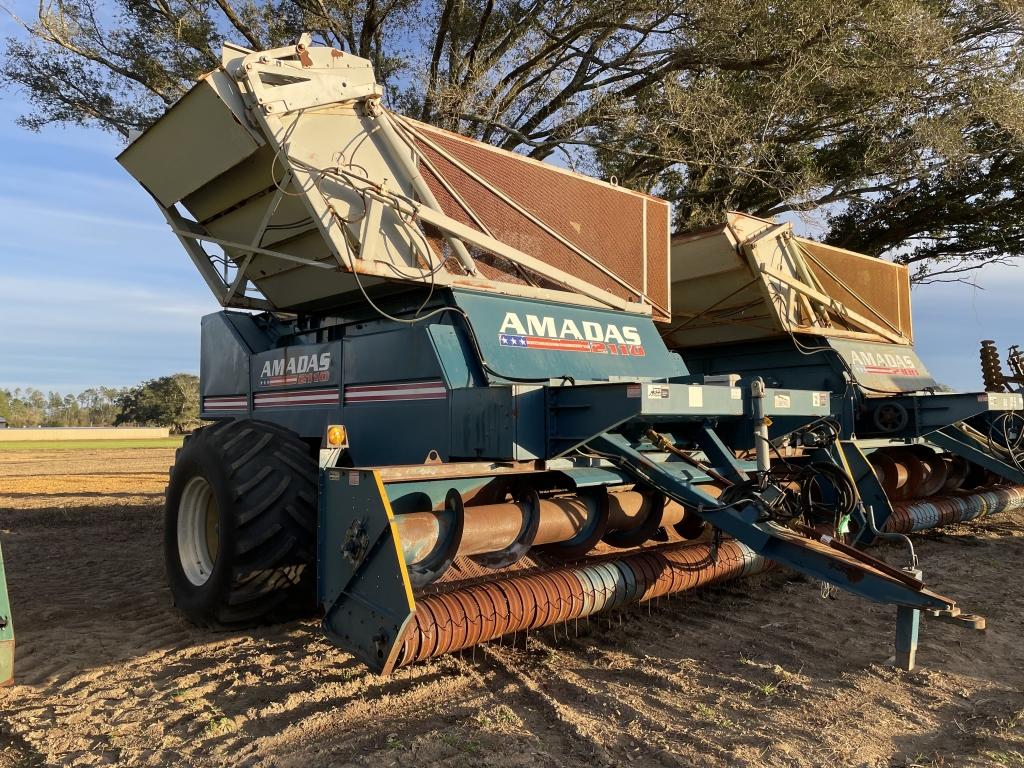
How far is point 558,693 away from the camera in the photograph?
320cm

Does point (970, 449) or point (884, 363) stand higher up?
point (884, 363)

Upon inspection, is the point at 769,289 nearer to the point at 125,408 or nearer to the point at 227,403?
the point at 227,403

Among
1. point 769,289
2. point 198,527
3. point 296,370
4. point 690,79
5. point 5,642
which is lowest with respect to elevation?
point 5,642

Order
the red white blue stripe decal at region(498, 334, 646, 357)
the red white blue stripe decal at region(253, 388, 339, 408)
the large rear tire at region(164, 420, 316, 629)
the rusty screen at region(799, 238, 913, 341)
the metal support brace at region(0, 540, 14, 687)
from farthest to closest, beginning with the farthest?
the rusty screen at region(799, 238, 913, 341), the red white blue stripe decal at region(253, 388, 339, 408), the red white blue stripe decal at region(498, 334, 646, 357), the large rear tire at region(164, 420, 316, 629), the metal support brace at region(0, 540, 14, 687)

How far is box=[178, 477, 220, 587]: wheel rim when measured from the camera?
4.34m

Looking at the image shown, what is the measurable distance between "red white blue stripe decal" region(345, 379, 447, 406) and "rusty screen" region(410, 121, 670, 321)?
883mm

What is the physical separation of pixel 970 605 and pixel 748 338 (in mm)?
3505

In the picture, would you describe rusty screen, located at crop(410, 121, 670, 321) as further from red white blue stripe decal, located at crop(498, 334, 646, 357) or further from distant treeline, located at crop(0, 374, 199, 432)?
distant treeline, located at crop(0, 374, 199, 432)

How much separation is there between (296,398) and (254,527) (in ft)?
5.09

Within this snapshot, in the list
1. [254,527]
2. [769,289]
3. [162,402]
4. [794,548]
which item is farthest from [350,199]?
[162,402]

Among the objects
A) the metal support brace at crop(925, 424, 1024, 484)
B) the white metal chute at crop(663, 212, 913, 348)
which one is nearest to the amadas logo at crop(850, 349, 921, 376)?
the white metal chute at crop(663, 212, 913, 348)

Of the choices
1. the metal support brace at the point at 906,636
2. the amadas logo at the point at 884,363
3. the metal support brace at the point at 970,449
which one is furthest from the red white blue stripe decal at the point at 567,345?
the metal support brace at the point at 970,449

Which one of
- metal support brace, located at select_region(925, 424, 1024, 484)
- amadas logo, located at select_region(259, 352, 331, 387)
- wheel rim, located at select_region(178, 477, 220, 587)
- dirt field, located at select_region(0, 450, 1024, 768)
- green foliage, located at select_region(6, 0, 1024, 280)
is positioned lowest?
dirt field, located at select_region(0, 450, 1024, 768)

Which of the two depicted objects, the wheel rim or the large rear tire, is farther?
the wheel rim
